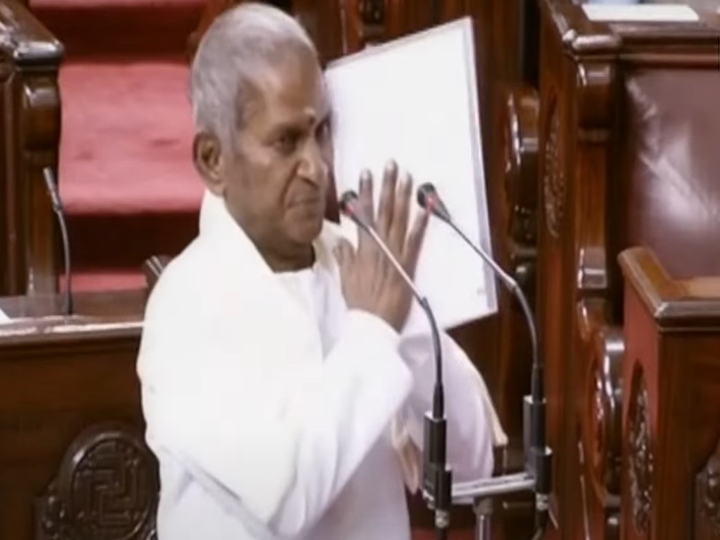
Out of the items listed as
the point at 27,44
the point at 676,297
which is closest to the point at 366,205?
the point at 676,297

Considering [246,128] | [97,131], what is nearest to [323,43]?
[97,131]

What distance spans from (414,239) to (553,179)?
1716 millimetres

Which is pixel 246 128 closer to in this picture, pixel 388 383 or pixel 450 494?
pixel 388 383

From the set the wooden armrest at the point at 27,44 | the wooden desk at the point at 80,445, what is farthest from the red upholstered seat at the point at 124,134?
the wooden desk at the point at 80,445

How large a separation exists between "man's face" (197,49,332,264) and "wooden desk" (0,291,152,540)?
84 cm

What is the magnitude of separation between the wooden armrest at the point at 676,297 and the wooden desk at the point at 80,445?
739mm

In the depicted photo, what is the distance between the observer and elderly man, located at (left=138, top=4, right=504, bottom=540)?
2059 millimetres

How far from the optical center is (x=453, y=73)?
2.14 meters

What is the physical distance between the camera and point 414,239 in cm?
211

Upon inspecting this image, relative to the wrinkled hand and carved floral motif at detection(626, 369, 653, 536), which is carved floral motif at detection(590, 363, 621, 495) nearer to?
carved floral motif at detection(626, 369, 653, 536)

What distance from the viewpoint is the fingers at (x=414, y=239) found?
211 centimetres

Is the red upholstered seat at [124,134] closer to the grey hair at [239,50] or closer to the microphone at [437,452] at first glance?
the grey hair at [239,50]

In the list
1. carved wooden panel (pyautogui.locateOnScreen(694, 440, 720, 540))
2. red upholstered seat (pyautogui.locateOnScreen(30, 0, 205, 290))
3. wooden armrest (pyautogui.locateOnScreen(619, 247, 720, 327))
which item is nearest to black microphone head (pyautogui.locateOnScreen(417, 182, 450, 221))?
wooden armrest (pyautogui.locateOnScreen(619, 247, 720, 327))

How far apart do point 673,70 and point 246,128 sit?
1.55m
